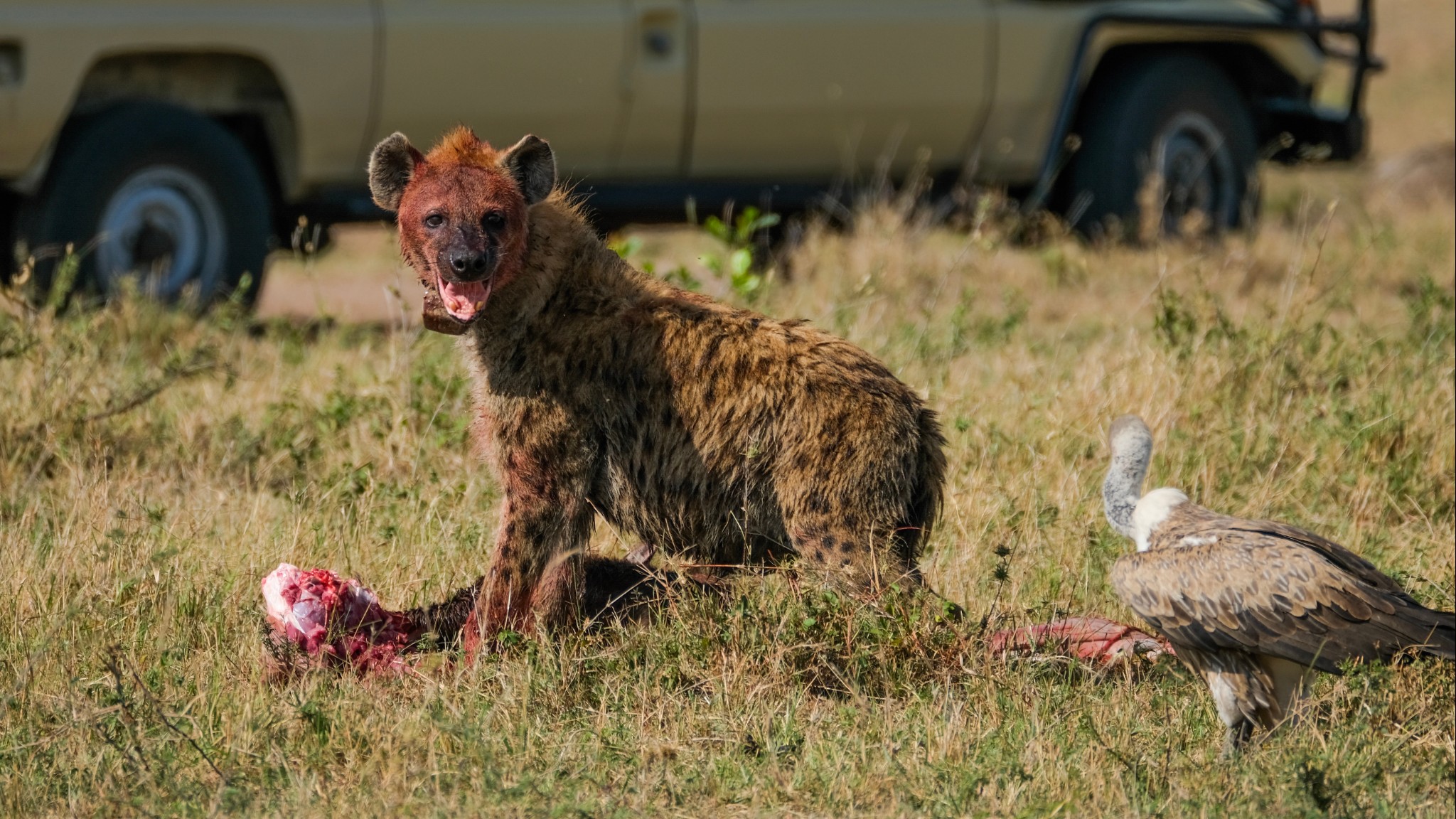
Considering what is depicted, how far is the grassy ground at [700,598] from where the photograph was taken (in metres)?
4.12

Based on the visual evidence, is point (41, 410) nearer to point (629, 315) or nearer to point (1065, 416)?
point (629, 315)

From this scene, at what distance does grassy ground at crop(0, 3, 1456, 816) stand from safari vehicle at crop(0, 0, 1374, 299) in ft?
2.46

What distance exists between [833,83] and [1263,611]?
17.4 feet

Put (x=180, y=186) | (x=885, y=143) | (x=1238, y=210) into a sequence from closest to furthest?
(x=180, y=186) → (x=885, y=143) → (x=1238, y=210)

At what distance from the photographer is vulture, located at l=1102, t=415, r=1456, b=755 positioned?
421 cm

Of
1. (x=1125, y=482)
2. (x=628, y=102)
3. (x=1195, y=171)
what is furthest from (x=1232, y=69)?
(x=1125, y=482)

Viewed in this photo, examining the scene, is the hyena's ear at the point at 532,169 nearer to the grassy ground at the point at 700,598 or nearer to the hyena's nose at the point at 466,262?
the hyena's nose at the point at 466,262

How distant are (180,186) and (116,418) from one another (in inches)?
76.1

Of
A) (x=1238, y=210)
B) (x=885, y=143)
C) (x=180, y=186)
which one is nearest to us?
(x=180, y=186)

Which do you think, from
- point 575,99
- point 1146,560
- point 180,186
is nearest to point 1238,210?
point 575,99

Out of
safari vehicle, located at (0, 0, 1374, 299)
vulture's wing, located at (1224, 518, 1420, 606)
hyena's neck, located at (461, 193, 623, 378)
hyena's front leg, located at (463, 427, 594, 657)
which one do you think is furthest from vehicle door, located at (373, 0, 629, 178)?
vulture's wing, located at (1224, 518, 1420, 606)

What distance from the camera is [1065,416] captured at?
6.54 meters

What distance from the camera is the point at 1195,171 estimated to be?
391 inches

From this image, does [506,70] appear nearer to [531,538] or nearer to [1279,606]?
[531,538]
